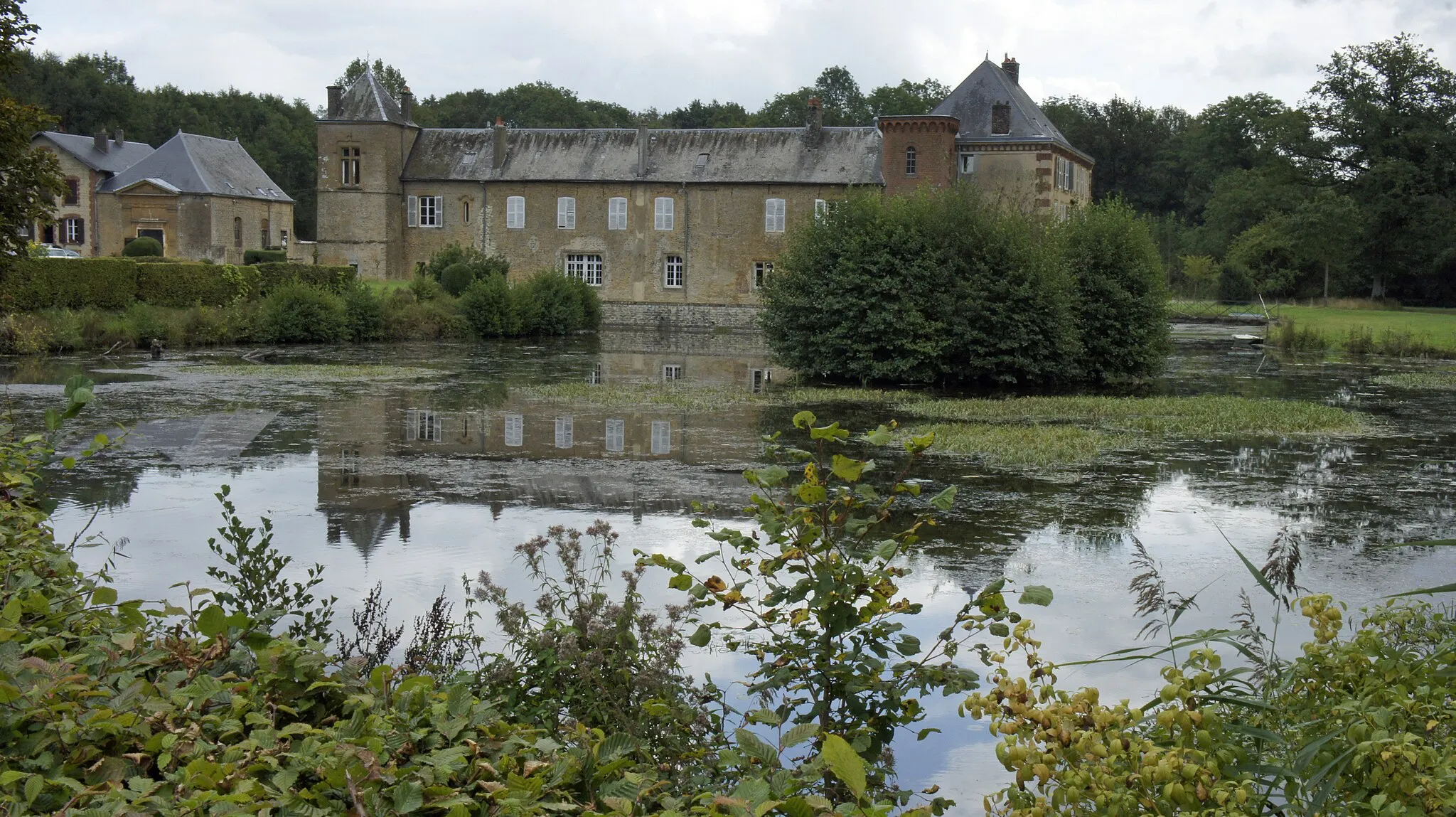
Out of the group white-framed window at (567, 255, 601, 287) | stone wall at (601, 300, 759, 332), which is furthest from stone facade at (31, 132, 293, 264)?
stone wall at (601, 300, 759, 332)

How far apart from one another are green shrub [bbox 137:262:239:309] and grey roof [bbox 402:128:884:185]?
15.9 m

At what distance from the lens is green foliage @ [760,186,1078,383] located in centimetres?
2077

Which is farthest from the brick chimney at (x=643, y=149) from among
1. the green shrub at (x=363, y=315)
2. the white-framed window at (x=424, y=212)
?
the green shrub at (x=363, y=315)

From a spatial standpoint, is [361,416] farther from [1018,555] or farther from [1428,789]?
[1428,789]

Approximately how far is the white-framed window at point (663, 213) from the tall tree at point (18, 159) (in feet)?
108

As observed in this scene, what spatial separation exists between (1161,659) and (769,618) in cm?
358

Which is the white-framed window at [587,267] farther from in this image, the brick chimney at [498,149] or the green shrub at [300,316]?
the green shrub at [300,316]

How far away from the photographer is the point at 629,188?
143ft

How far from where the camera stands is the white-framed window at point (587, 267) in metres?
44.4

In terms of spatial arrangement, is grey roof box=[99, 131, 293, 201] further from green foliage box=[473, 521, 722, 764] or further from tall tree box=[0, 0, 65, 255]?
green foliage box=[473, 521, 722, 764]

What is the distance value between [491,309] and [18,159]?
869 inches

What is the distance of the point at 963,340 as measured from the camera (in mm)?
20906

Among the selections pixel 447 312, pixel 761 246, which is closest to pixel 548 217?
pixel 761 246

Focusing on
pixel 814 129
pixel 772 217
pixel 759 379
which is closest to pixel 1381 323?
pixel 814 129
